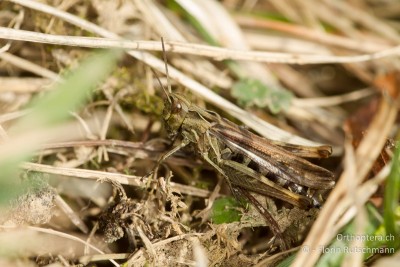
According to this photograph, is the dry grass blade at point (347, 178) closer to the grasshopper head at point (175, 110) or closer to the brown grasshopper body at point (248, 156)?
the brown grasshopper body at point (248, 156)

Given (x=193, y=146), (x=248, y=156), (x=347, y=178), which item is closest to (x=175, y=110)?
(x=193, y=146)

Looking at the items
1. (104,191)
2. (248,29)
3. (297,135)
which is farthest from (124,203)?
(248,29)

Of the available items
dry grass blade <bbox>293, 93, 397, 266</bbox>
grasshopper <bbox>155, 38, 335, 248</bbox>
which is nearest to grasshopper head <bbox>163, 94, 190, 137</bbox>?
grasshopper <bbox>155, 38, 335, 248</bbox>

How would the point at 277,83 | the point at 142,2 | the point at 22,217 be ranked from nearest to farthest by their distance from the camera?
1. the point at 22,217
2. the point at 142,2
3. the point at 277,83

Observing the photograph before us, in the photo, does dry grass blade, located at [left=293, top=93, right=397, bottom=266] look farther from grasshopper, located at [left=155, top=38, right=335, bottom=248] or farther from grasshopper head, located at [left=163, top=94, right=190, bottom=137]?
grasshopper head, located at [left=163, top=94, right=190, bottom=137]

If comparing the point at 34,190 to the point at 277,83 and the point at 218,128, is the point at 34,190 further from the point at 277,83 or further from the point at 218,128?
the point at 277,83

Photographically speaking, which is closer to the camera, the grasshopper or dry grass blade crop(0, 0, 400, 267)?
dry grass blade crop(0, 0, 400, 267)

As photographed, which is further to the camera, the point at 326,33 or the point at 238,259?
the point at 326,33

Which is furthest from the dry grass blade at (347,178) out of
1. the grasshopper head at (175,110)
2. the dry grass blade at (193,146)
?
the grasshopper head at (175,110)
